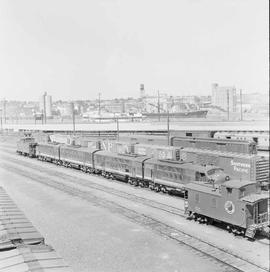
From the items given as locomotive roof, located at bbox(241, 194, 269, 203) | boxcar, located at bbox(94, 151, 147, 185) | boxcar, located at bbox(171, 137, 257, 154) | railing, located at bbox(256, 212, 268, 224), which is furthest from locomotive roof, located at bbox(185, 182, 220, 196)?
boxcar, located at bbox(171, 137, 257, 154)

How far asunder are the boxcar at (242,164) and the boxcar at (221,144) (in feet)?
6.84

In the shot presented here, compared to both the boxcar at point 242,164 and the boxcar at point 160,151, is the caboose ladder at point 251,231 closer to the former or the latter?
the boxcar at point 242,164

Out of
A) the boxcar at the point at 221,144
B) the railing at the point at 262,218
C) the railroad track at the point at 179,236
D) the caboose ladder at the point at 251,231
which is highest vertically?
the boxcar at the point at 221,144

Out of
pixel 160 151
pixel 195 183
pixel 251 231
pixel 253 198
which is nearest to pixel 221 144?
pixel 160 151

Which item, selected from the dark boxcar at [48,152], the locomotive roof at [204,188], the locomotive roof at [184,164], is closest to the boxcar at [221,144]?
the locomotive roof at [184,164]

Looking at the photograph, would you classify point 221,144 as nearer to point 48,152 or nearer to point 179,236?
point 179,236

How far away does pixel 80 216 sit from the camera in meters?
28.5

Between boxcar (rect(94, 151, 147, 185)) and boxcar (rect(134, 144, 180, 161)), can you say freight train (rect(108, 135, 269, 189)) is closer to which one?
boxcar (rect(134, 144, 180, 161))

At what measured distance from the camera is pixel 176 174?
109 ft

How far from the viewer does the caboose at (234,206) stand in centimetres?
2302

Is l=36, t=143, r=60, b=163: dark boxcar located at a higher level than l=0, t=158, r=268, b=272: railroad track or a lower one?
higher

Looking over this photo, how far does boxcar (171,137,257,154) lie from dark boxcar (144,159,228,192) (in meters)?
8.41

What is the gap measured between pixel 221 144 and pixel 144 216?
706 inches

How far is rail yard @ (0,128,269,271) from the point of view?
20.5 meters
